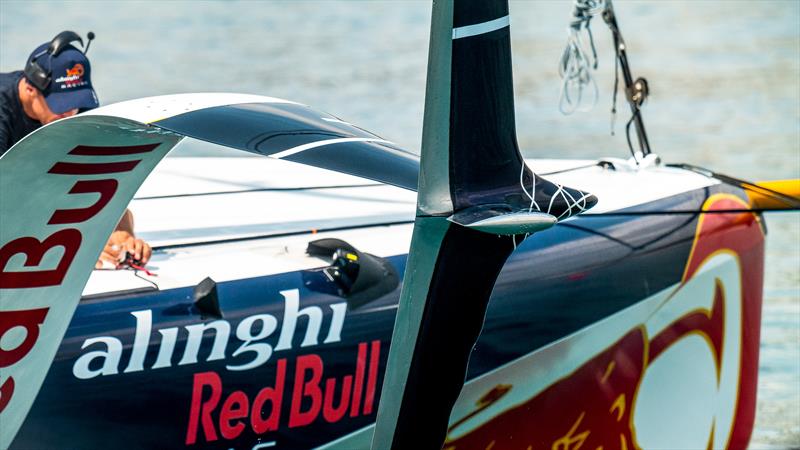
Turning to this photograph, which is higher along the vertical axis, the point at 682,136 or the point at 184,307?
the point at 184,307

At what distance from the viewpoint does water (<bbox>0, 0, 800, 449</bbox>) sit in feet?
26.6

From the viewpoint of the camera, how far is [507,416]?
3.23 metres

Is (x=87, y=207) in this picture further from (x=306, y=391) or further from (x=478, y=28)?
(x=306, y=391)

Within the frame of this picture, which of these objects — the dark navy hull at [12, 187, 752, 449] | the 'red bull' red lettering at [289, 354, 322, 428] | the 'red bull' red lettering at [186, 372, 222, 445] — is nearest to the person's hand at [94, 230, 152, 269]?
the dark navy hull at [12, 187, 752, 449]

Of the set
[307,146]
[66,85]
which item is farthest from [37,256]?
[66,85]

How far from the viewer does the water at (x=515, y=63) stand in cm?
810

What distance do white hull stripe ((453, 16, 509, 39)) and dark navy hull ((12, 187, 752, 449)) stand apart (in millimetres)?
1117

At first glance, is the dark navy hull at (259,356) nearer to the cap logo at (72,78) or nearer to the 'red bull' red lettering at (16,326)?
the 'red bull' red lettering at (16,326)

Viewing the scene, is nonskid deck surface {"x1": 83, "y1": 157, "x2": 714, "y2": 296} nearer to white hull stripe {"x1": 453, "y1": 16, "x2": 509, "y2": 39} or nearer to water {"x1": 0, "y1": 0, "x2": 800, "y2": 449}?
white hull stripe {"x1": 453, "y1": 16, "x2": 509, "y2": 39}

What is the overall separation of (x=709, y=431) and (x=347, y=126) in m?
2.21

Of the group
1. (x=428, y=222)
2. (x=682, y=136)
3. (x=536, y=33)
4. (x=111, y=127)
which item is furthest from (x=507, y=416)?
(x=536, y=33)

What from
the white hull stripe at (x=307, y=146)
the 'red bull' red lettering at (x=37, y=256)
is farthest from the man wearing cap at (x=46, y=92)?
the white hull stripe at (x=307, y=146)

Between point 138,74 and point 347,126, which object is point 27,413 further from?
point 138,74

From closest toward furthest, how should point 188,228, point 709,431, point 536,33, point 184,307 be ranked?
point 184,307 → point 188,228 → point 709,431 → point 536,33
